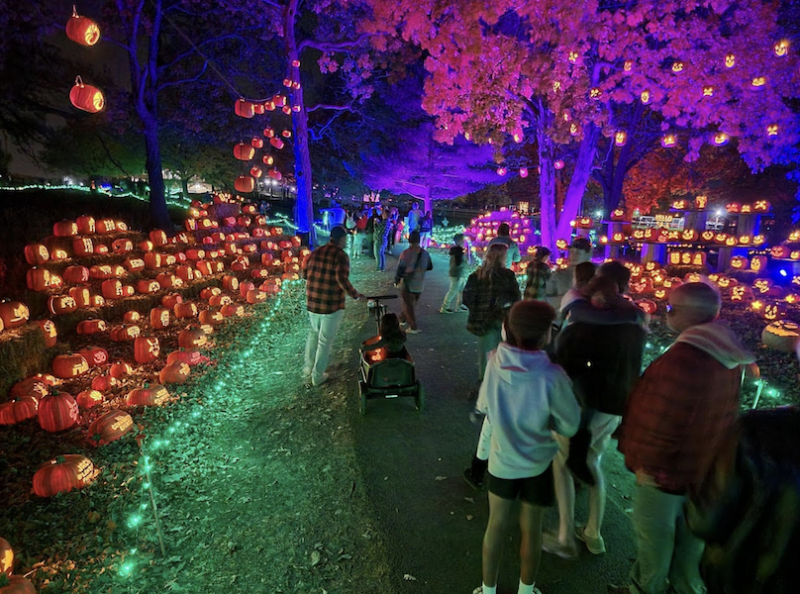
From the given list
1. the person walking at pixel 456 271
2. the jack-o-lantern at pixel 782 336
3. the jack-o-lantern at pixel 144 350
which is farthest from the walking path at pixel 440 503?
the jack-o-lantern at pixel 782 336

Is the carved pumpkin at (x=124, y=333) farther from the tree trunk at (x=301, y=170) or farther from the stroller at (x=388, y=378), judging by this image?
the tree trunk at (x=301, y=170)

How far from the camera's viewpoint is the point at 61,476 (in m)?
4.02

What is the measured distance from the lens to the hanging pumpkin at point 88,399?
5496 mm

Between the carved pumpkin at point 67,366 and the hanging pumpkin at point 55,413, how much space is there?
1179 millimetres

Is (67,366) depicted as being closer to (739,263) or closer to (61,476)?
(61,476)

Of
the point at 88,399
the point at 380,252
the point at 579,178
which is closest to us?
the point at 88,399

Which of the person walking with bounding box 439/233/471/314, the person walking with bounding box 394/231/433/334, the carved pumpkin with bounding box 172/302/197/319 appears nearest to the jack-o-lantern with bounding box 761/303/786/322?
the person walking with bounding box 439/233/471/314

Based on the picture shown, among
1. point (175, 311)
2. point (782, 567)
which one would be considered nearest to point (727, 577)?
point (782, 567)

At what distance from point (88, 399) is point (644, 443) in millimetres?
5834

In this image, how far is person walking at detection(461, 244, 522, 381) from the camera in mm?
5582

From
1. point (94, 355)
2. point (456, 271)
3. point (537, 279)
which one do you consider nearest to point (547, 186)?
point (456, 271)

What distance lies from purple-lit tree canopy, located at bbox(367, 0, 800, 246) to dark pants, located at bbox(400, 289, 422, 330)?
5.85 meters

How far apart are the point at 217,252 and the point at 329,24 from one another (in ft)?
39.6

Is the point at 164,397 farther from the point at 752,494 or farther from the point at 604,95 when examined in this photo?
the point at 604,95
